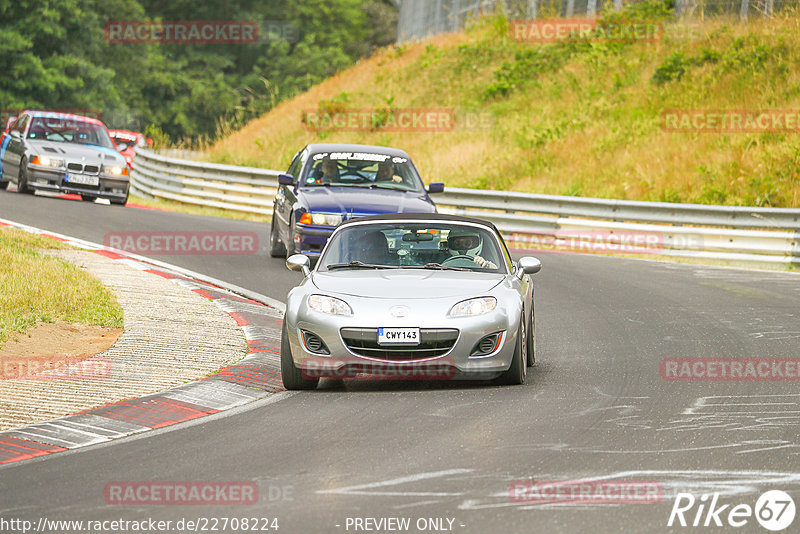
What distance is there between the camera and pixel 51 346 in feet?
34.2

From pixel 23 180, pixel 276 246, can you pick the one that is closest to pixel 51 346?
pixel 276 246

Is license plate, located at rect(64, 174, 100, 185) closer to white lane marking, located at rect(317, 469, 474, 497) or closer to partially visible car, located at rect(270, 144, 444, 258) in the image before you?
partially visible car, located at rect(270, 144, 444, 258)

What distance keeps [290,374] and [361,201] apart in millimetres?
7262

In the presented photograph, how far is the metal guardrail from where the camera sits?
20.3 m

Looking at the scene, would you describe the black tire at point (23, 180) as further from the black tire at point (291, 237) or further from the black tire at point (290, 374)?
the black tire at point (290, 374)

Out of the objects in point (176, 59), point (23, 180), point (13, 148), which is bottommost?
point (23, 180)

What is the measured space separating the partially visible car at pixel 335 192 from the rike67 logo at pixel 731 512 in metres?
10.2

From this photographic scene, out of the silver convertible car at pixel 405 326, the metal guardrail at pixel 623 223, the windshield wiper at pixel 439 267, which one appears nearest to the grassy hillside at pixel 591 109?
the metal guardrail at pixel 623 223

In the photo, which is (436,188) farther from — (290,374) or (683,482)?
(683,482)

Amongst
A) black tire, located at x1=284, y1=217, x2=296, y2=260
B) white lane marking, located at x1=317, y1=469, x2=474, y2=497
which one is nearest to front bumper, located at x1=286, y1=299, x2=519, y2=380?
white lane marking, located at x1=317, y1=469, x2=474, y2=497

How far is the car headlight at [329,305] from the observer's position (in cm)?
918

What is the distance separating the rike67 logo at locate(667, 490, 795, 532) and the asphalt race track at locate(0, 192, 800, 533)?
2.5 inches

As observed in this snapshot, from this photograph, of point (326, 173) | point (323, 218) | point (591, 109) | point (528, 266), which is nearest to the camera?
point (528, 266)

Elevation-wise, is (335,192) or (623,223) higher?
(335,192)
